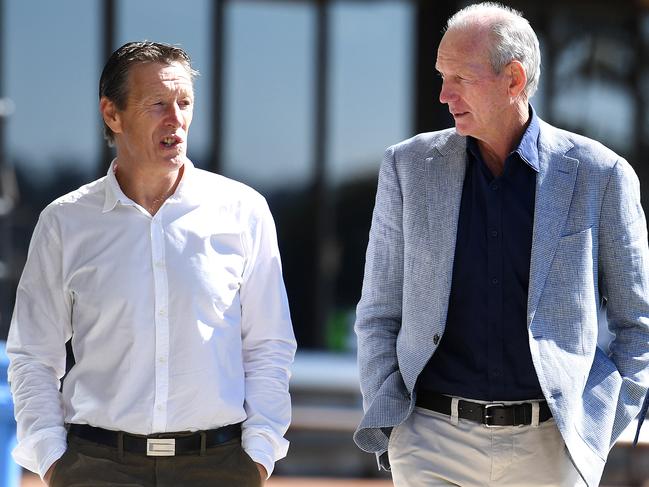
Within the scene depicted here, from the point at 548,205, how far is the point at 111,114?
3.81ft

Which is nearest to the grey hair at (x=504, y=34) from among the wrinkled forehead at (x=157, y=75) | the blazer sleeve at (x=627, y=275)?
the blazer sleeve at (x=627, y=275)

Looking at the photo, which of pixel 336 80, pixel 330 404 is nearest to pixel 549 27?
pixel 336 80

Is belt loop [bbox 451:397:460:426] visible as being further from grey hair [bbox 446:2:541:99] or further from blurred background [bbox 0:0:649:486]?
blurred background [bbox 0:0:649:486]

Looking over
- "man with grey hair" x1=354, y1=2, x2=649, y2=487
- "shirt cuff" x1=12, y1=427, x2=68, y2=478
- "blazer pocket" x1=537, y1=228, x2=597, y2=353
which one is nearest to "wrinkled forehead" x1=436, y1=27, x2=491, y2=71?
"man with grey hair" x1=354, y1=2, x2=649, y2=487

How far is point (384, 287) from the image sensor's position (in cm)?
318

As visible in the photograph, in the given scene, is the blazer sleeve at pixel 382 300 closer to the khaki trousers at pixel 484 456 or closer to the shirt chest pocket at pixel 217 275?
the khaki trousers at pixel 484 456

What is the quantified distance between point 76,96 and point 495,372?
6404 millimetres

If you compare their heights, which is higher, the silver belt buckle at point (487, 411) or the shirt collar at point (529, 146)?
the shirt collar at point (529, 146)

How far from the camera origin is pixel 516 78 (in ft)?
10.2

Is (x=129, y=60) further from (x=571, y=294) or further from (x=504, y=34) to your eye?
(x=571, y=294)

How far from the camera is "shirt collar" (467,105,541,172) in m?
3.08

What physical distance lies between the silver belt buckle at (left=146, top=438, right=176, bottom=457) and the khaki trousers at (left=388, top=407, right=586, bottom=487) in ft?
2.01

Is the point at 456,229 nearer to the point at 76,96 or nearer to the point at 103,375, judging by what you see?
the point at 103,375

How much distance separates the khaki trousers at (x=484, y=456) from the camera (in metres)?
3.02
